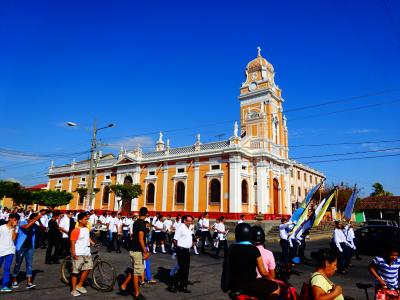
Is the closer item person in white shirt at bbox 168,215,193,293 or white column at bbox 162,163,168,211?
person in white shirt at bbox 168,215,193,293

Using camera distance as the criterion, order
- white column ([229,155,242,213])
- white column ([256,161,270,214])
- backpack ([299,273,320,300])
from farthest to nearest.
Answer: white column ([256,161,270,214])
white column ([229,155,242,213])
backpack ([299,273,320,300])

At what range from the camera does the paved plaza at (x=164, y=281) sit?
7.07 m

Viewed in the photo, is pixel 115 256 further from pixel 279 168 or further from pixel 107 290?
pixel 279 168

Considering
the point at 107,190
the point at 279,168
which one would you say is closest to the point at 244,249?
the point at 279,168

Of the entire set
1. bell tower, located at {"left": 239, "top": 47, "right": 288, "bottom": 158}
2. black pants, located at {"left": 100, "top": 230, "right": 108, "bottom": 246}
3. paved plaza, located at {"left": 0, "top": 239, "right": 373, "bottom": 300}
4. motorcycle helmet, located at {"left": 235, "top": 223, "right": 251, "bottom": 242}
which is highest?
bell tower, located at {"left": 239, "top": 47, "right": 288, "bottom": 158}

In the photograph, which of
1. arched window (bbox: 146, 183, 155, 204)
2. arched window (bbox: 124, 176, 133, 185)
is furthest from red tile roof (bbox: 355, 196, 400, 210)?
arched window (bbox: 124, 176, 133, 185)

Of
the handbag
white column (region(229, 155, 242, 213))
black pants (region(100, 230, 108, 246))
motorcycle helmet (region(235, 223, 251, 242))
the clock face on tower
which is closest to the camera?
motorcycle helmet (region(235, 223, 251, 242))

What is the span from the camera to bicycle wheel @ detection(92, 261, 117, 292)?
749cm

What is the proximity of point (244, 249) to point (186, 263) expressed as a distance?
4.36 meters

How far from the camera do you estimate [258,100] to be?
3550 centimetres

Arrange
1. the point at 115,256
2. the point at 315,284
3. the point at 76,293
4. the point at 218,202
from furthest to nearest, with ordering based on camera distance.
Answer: the point at 218,202, the point at 115,256, the point at 76,293, the point at 315,284

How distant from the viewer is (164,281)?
8719 millimetres

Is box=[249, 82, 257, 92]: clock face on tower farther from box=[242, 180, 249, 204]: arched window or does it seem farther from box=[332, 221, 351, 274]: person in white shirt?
box=[332, 221, 351, 274]: person in white shirt

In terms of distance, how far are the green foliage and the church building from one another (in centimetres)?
216
